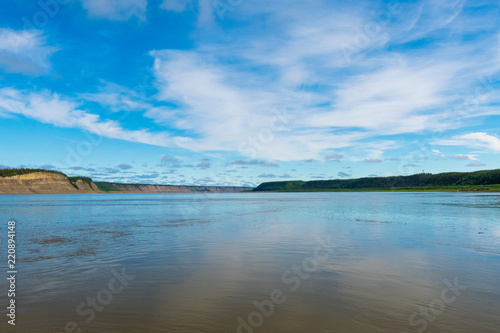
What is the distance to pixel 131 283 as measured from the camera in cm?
1034

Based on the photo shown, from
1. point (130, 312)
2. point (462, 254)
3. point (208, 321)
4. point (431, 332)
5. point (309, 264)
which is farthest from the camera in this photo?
point (462, 254)

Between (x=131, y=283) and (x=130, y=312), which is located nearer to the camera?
(x=130, y=312)

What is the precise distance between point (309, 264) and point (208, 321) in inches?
263

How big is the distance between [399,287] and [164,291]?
747cm

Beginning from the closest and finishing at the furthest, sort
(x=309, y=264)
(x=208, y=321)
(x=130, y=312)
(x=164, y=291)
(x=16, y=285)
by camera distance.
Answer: (x=208, y=321) < (x=130, y=312) < (x=164, y=291) < (x=16, y=285) < (x=309, y=264)

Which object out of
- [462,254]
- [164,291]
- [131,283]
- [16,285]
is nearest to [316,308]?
[164,291]

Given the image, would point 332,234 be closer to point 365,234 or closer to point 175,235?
point 365,234

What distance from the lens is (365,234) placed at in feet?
69.7

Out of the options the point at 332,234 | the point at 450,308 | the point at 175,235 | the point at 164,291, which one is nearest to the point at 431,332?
the point at 450,308

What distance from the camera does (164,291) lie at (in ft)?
30.9

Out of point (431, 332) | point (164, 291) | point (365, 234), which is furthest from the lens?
point (365, 234)

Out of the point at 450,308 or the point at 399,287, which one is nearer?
the point at 450,308

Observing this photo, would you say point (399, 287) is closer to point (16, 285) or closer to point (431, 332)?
point (431, 332)

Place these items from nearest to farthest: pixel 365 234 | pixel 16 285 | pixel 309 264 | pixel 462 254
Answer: pixel 16 285 → pixel 309 264 → pixel 462 254 → pixel 365 234
